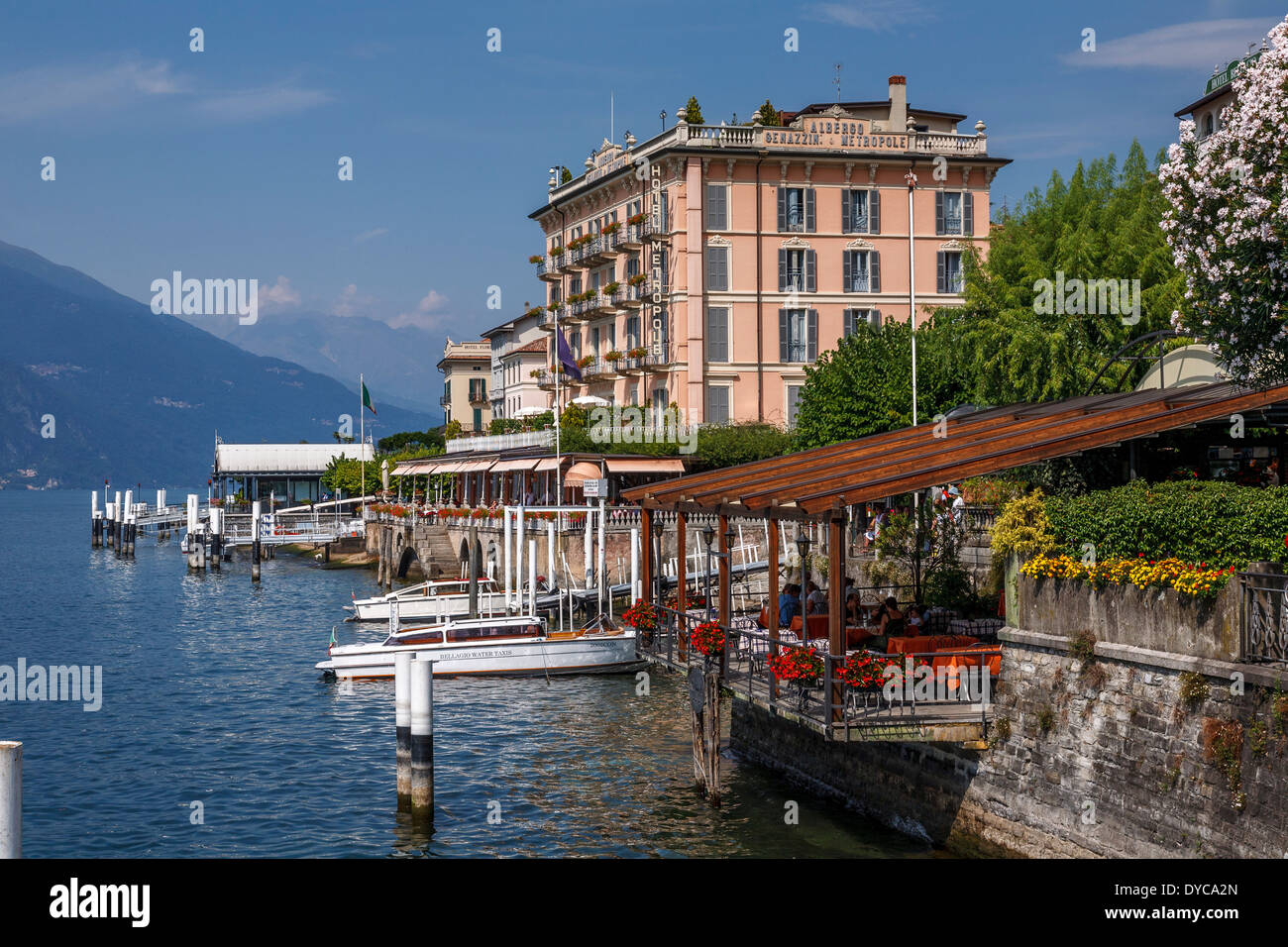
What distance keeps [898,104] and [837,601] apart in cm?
5856

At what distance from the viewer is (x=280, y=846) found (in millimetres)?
20547

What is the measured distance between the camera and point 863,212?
219ft

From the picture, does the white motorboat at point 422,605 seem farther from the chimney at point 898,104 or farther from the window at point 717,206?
the chimney at point 898,104

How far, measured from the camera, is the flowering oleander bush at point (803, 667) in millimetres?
16938

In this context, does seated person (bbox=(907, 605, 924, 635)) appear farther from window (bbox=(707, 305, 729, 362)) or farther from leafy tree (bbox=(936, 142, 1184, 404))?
window (bbox=(707, 305, 729, 362))

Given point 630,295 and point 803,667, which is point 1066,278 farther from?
point 630,295

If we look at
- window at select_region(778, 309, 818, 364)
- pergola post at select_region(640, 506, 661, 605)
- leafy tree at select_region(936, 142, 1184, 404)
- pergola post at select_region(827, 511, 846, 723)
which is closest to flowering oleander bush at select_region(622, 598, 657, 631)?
pergola post at select_region(640, 506, 661, 605)

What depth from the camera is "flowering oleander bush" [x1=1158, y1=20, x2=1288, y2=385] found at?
1741cm

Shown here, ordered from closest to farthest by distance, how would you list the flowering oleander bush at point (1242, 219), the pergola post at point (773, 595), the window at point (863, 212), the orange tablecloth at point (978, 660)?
the orange tablecloth at point (978, 660) → the flowering oleander bush at point (1242, 219) → the pergola post at point (773, 595) → the window at point (863, 212)

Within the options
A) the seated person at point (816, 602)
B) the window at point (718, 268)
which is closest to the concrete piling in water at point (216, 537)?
the window at point (718, 268)

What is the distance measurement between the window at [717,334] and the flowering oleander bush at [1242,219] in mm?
45900

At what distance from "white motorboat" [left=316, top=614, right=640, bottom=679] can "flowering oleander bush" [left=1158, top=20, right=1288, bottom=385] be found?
20.3m

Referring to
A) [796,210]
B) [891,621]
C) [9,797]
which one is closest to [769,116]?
[796,210]
